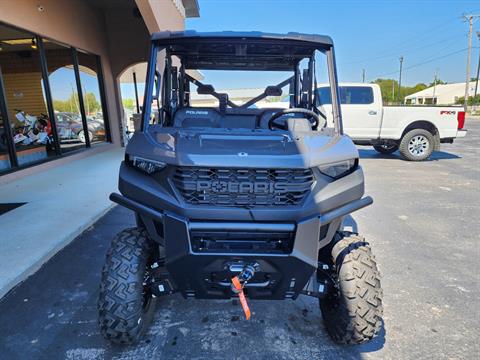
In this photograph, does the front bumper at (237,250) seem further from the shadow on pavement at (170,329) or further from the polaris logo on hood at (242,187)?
the shadow on pavement at (170,329)

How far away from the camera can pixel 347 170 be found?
2.03 metres

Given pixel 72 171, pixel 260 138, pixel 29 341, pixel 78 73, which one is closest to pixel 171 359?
pixel 29 341

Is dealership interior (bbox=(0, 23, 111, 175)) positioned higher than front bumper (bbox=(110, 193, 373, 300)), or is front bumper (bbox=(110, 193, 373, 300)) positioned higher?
dealership interior (bbox=(0, 23, 111, 175))

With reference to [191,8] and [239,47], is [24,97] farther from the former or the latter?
[191,8]

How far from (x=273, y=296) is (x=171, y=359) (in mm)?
790

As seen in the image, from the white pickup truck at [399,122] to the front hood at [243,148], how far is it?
23.9 ft

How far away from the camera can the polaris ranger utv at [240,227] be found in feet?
5.86

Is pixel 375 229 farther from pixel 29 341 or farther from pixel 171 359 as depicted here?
pixel 29 341

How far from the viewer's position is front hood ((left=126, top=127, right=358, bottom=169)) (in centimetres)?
178

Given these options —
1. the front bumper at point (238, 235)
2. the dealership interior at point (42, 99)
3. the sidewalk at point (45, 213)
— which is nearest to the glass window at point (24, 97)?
the dealership interior at point (42, 99)

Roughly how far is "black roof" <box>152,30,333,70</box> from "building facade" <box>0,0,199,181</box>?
15.9 feet

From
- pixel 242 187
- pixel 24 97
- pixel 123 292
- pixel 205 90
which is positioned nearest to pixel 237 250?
pixel 242 187

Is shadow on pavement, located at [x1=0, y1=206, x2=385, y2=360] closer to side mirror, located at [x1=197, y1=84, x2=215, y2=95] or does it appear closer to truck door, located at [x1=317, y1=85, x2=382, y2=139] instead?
side mirror, located at [x1=197, y1=84, x2=215, y2=95]

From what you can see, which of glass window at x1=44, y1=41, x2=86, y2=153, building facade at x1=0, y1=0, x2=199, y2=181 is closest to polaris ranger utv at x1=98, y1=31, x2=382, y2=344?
building facade at x1=0, y1=0, x2=199, y2=181
